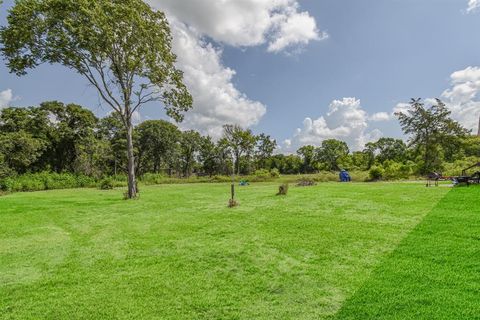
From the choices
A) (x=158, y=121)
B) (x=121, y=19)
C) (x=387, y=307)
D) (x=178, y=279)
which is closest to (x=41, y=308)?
(x=178, y=279)

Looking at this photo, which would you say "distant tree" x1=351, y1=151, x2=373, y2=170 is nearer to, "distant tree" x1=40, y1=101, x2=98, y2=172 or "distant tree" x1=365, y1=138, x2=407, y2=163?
"distant tree" x1=365, y1=138, x2=407, y2=163

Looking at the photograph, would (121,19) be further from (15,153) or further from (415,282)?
(15,153)

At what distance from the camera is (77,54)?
1488 centimetres

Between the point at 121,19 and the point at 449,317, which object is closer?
the point at 449,317

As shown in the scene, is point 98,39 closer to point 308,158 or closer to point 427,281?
point 427,281

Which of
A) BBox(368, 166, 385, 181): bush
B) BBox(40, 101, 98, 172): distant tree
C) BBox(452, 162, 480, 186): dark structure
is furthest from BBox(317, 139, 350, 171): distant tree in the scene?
BBox(452, 162, 480, 186): dark structure

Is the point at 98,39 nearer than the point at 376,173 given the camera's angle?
Yes

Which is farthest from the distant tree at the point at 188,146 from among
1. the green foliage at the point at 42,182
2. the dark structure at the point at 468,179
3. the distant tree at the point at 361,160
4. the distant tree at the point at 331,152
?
the dark structure at the point at 468,179

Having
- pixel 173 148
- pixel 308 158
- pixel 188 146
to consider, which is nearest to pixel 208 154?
pixel 188 146

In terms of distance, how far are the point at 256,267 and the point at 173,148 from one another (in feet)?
156

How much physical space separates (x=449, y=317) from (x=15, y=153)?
37.3m

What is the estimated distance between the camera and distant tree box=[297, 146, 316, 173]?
65950mm

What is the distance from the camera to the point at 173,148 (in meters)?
50.7

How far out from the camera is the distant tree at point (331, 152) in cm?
6200
